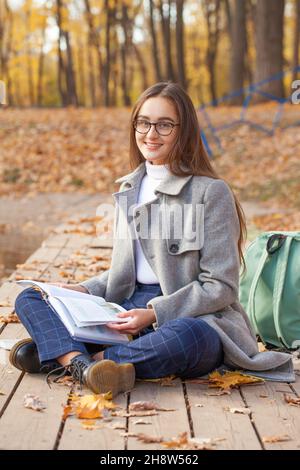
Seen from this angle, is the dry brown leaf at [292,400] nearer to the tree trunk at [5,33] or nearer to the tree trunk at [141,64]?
the tree trunk at [141,64]

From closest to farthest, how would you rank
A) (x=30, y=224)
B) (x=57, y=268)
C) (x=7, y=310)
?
1. (x=7, y=310)
2. (x=57, y=268)
3. (x=30, y=224)

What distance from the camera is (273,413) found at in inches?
124

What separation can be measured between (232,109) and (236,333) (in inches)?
552

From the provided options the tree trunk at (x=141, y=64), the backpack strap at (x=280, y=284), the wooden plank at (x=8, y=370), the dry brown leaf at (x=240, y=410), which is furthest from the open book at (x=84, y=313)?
the tree trunk at (x=141, y=64)

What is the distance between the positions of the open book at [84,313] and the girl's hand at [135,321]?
0.07 ft

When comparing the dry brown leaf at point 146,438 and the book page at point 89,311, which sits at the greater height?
the book page at point 89,311

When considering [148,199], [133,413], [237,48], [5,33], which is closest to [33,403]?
[133,413]

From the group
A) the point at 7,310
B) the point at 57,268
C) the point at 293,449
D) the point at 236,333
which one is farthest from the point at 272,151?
the point at 293,449

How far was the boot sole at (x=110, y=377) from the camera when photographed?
3211mm

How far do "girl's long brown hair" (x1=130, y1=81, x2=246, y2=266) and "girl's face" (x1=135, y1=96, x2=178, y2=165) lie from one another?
2 cm

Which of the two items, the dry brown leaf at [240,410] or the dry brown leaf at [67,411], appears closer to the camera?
the dry brown leaf at [67,411]

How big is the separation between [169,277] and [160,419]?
74 centimetres
